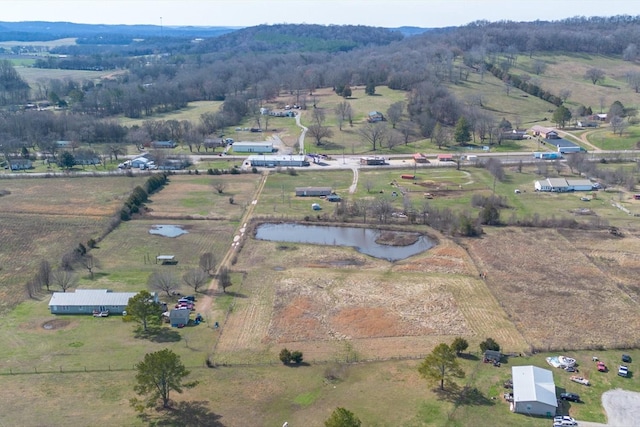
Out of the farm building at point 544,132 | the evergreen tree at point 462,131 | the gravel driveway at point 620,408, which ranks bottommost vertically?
the gravel driveway at point 620,408

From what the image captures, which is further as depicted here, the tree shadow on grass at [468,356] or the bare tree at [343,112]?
the bare tree at [343,112]

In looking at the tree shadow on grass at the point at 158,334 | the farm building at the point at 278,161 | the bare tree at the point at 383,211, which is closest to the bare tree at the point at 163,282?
the tree shadow on grass at the point at 158,334

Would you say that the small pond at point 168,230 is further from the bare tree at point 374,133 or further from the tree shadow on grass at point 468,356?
the bare tree at point 374,133

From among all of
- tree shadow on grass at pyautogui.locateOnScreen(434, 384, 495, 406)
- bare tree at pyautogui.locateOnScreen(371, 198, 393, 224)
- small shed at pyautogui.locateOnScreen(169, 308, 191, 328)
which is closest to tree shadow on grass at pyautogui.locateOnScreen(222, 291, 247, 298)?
small shed at pyautogui.locateOnScreen(169, 308, 191, 328)

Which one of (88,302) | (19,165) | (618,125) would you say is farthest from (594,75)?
(88,302)

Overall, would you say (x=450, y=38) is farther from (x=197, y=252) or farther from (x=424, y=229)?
(x=197, y=252)

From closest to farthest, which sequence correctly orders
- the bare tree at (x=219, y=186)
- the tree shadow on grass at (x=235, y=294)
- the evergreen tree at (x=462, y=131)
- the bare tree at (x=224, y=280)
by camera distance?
the tree shadow on grass at (x=235, y=294) → the bare tree at (x=224, y=280) → the bare tree at (x=219, y=186) → the evergreen tree at (x=462, y=131)

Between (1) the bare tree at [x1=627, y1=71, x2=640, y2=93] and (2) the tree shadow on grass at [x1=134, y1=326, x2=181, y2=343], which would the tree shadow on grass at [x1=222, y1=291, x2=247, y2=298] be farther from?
(1) the bare tree at [x1=627, y1=71, x2=640, y2=93]
